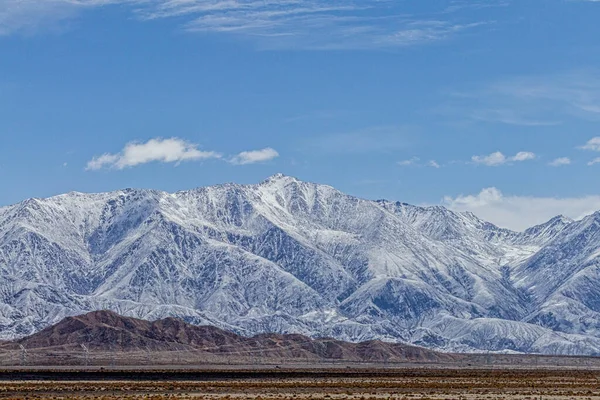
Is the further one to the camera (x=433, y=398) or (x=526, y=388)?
(x=526, y=388)

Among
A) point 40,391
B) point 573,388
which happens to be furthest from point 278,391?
point 573,388

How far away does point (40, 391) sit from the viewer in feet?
341

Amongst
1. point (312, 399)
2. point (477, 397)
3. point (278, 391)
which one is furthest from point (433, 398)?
point (278, 391)

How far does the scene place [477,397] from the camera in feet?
311

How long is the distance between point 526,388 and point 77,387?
44.7 meters

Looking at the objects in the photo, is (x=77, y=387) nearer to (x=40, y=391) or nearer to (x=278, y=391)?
(x=40, y=391)

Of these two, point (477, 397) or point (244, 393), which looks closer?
point (477, 397)

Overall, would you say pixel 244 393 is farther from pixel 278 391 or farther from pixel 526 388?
pixel 526 388

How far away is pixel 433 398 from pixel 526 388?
22814 mm

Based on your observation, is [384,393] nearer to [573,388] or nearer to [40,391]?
[573,388]

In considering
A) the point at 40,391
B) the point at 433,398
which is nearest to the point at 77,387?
the point at 40,391

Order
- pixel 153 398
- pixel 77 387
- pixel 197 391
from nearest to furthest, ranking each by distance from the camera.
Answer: pixel 153 398 < pixel 197 391 < pixel 77 387

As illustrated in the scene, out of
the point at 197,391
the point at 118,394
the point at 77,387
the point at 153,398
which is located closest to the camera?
the point at 153,398

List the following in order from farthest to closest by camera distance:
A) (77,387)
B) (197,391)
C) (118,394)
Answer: (77,387) → (197,391) → (118,394)
